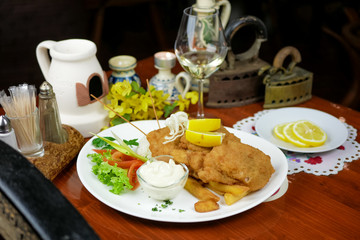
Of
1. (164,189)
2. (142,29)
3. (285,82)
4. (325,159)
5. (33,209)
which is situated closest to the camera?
(33,209)

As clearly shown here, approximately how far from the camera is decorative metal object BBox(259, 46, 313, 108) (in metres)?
1.91

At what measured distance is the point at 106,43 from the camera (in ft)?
15.3

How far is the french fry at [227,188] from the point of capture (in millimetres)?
1262

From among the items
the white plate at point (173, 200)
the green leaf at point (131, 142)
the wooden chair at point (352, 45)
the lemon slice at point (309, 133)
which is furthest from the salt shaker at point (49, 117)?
the wooden chair at point (352, 45)

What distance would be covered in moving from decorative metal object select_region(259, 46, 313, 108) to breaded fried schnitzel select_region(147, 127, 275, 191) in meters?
0.62

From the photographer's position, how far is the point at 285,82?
6.32ft

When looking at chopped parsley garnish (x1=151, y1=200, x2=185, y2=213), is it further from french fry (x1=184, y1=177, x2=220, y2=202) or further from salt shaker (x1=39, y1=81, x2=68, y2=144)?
salt shaker (x1=39, y1=81, x2=68, y2=144)

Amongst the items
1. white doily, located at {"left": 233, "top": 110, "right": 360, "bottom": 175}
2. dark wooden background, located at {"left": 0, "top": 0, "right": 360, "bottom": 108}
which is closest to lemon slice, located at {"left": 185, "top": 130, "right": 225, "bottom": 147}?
white doily, located at {"left": 233, "top": 110, "right": 360, "bottom": 175}

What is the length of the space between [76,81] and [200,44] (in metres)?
0.51

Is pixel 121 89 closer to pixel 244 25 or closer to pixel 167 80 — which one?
pixel 167 80

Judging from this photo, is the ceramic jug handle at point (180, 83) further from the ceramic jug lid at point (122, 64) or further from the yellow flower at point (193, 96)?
the ceramic jug lid at point (122, 64)

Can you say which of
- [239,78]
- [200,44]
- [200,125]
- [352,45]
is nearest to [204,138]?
[200,125]

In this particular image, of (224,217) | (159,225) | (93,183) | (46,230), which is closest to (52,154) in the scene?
(93,183)

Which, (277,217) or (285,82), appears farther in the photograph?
A: (285,82)
